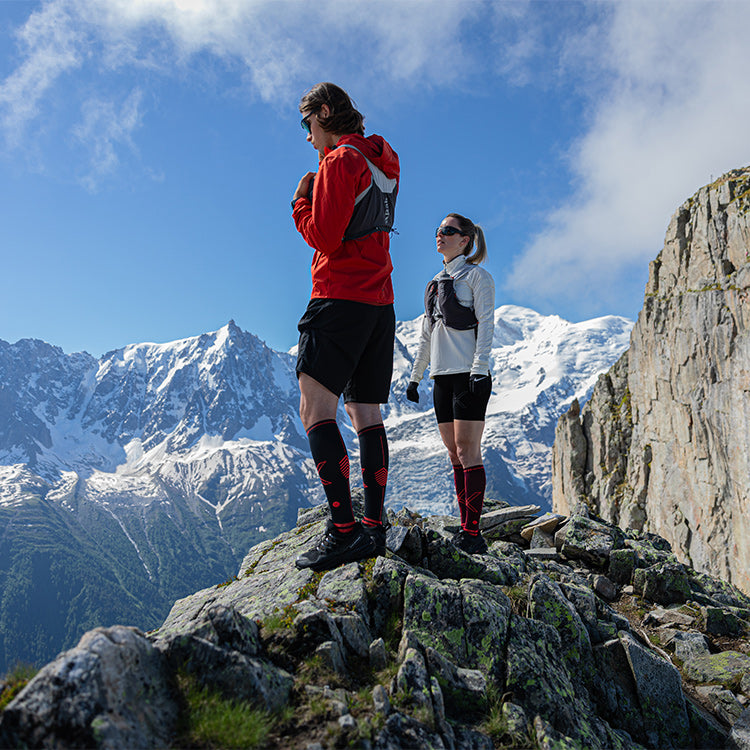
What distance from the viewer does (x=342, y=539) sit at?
19.6 feet

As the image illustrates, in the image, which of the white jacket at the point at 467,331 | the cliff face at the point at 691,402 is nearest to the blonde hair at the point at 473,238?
the white jacket at the point at 467,331

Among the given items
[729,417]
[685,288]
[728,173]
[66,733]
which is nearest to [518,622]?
[66,733]

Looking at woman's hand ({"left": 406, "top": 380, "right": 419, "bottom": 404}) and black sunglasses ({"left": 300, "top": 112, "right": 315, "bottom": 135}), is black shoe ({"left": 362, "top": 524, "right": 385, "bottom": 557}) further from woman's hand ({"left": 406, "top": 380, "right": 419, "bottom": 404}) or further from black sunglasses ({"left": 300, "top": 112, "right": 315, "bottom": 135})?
black sunglasses ({"left": 300, "top": 112, "right": 315, "bottom": 135})

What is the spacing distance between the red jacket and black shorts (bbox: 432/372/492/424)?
2416 mm

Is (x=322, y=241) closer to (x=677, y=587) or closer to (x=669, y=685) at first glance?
(x=669, y=685)

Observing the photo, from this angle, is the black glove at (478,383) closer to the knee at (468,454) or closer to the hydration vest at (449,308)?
the knee at (468,454)

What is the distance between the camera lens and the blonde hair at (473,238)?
8820 mm

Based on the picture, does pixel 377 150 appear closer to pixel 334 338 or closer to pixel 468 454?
pixel 334 338

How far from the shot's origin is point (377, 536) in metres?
6.27

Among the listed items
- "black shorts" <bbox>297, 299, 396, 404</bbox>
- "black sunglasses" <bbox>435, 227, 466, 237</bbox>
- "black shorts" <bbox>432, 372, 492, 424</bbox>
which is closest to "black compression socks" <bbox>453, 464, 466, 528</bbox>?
"black shorts" <bbox>432, 372, 492, 424</bbox>

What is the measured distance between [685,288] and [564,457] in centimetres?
2958

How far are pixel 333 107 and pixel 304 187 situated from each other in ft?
3.23

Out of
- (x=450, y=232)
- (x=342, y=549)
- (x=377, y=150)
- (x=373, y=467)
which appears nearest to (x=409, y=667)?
(x=342, y=549)

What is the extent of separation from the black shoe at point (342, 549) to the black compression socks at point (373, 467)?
32 centimetres
